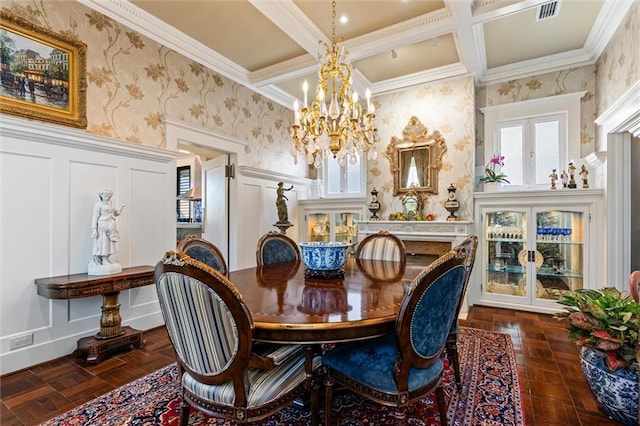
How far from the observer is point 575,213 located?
12.1ft

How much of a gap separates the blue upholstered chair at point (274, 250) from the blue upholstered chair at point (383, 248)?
67 centimetres

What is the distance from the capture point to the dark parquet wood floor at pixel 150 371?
1.87m

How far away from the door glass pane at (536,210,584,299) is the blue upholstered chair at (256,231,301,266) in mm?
3012

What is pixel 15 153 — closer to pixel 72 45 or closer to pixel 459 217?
pixel 72 45

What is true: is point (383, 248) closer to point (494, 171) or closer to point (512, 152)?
point (494, 171)

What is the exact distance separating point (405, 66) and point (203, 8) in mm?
2485

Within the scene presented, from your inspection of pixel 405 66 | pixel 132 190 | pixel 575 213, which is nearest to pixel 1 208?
pixel 132 190

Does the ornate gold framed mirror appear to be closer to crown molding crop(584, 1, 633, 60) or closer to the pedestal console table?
crown molding crop(584, 1, 633, 60)

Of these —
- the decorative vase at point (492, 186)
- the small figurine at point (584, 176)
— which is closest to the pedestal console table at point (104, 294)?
the decorative vase at point (492, 186)

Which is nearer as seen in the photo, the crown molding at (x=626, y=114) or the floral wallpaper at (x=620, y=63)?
the crown molding at (x=626, y=114)

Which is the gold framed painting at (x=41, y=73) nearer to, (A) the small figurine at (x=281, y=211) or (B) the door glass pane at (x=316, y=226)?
(A) the small figurine at (x=281, y=211)

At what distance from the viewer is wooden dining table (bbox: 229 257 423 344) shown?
133 centimetres

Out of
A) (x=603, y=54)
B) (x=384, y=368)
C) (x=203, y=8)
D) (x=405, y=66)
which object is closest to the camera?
(x=384, y=368)

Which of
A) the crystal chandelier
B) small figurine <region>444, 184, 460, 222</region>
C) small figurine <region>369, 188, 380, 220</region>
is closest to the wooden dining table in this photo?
the crystal chandelier
